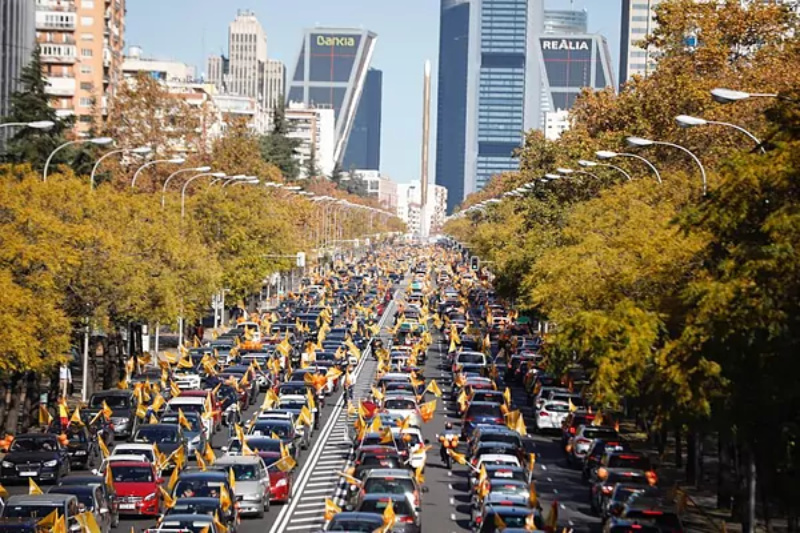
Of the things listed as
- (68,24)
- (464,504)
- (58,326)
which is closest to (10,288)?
(58,326)

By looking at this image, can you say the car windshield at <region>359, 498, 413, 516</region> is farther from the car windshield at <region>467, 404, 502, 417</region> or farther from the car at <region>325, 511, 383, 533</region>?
the car windshield at <region>467, 404, 502, 417</region>

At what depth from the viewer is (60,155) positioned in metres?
78.6

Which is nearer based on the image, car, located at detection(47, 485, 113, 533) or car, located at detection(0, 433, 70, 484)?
car, located at detection(47, 485, 113, 533)

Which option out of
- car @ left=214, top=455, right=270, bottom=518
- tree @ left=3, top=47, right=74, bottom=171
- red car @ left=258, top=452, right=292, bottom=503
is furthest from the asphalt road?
tree @ left=3, top=47, right=74, bottom=171

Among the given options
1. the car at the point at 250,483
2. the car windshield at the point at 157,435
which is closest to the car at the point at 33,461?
the car windshield at the point at 157,435

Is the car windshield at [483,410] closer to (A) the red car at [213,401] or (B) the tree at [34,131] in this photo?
(A) the red car at [213,401]

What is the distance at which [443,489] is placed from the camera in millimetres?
38625

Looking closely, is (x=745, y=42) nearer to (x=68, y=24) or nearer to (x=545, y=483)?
(x=545, y=483)

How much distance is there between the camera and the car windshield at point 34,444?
1502 inches

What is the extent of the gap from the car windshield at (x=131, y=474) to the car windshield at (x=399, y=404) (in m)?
14.4

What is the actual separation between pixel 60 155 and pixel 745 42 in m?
32.7

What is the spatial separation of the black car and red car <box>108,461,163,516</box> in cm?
712

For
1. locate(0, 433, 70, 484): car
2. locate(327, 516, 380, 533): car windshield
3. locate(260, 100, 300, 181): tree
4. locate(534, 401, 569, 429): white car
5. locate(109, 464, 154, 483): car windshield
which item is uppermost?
locate(260, 100, 300, 181): tree

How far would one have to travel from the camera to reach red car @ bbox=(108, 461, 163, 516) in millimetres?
32312
